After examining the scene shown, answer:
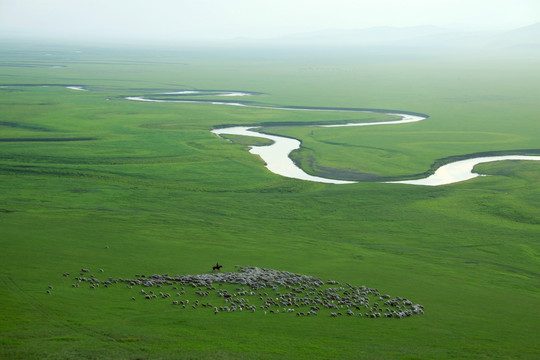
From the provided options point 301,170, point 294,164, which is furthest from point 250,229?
point 294,164

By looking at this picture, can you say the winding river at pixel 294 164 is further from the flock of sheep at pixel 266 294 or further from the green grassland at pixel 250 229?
the flock of sheep at pixel 266 294

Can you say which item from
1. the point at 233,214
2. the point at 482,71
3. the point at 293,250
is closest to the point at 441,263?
the point at 293,250

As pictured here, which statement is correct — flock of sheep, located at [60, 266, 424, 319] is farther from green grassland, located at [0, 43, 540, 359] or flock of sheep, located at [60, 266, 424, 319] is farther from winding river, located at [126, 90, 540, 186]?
winding river, located at [126, 90, 540, 186]

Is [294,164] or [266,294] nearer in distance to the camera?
[266,294]

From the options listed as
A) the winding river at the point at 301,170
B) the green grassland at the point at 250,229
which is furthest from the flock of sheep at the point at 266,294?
the winding river at the point at 301,170

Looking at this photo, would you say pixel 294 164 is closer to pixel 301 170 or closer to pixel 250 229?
pixel 301 170

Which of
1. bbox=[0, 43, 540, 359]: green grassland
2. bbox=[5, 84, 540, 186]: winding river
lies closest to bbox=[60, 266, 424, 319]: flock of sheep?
bbox=[0, 43, 540, 359]: green grassland

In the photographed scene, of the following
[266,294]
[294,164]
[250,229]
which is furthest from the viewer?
[294,164]
